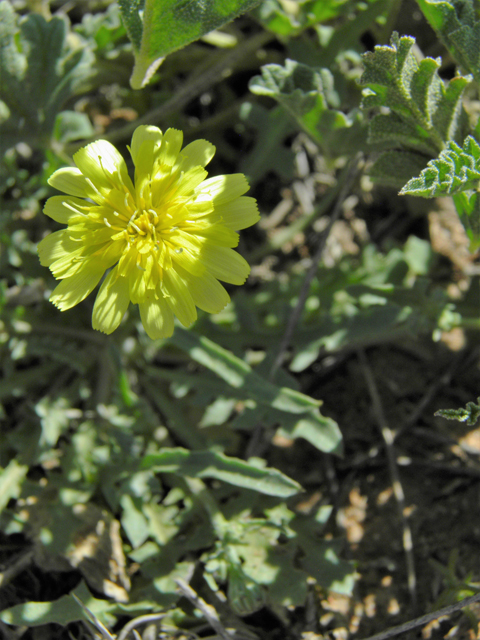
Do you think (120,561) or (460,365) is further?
(460,365)

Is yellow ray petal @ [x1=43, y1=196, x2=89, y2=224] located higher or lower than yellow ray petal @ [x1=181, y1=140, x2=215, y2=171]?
higher

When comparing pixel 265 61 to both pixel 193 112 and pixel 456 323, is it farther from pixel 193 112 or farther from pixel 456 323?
pixel 456 323

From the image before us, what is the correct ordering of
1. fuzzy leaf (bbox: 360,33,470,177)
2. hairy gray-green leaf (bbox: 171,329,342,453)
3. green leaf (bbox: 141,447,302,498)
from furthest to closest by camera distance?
hairy gray-green leaf (bbox: 171,329,342,453)
green leaf (bbox: 141,447,302,498)
fuzzy leaf (bbox: 360,33,470,177)

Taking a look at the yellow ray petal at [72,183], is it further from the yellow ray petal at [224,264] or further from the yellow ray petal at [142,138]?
the yellow ray petal at [224,264]

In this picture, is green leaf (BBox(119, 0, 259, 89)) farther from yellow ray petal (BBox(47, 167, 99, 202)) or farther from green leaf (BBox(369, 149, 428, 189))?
green leaf (BBox(369, 149, 428, 189))

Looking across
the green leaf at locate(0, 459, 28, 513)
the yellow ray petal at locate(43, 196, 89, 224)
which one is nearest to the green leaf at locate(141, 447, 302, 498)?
the green leaf at locate(0, 459, 28, 513)

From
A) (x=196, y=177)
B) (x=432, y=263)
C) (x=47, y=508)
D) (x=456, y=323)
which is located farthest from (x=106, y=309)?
(x=432, y=263)

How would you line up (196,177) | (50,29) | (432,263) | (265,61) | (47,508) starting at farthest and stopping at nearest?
(265,61)
(432,263)
(47,508)
(50,29)
(196,177)
